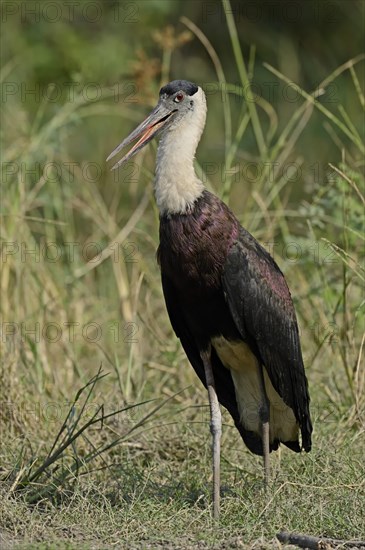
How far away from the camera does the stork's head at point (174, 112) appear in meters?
5.21

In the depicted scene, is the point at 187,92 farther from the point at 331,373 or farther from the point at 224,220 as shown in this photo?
the point at 331,373

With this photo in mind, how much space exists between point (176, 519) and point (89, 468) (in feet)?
2.41

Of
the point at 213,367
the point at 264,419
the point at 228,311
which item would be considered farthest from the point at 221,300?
the point at 264,419

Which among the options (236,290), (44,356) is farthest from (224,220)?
(44,356)

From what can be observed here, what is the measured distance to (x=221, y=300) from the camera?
4930 millimetres

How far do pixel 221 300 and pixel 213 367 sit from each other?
0.48 m

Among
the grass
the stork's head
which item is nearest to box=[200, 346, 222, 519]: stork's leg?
the grass

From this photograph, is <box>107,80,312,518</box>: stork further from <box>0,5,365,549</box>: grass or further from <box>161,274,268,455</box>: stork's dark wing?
<box>0,5,365,549</box>: grass

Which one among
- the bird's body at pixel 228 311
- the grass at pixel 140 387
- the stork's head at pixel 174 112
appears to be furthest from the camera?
the stork's head at pixel 174 112

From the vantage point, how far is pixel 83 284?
7.43 metres

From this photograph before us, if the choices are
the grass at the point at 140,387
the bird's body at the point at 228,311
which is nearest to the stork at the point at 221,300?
the bird's body at the point at 228,311

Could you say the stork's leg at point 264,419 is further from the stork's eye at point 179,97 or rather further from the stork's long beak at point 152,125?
the stork's eye at point 179,97

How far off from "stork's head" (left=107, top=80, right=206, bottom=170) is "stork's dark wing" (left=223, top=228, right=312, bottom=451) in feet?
A: 1.83

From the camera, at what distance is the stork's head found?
5.21 m
